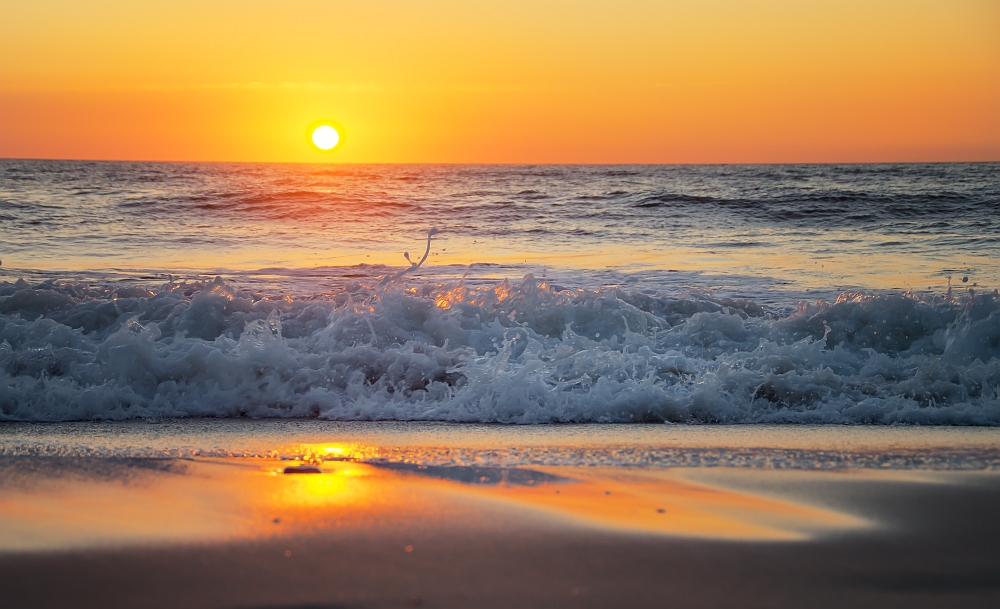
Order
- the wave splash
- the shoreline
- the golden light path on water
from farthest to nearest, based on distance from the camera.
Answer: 1. the wave splash
2. the golden light path on water
3. the shoreline

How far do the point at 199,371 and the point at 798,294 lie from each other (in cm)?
637

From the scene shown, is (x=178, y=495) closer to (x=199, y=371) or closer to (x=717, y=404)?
(x=199, y=371)

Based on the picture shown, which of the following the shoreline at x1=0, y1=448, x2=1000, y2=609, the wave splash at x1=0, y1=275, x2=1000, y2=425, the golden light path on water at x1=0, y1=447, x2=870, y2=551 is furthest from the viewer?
the wave splash at x1=0, y1=275, x2=1000, y2=425

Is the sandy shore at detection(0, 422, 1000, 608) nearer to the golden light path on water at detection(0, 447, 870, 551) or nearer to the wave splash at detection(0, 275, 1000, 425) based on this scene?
the golden light path on water at detection(0, 447, 870, 551)

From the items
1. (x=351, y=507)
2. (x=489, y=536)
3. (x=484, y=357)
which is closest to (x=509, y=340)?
(x=484, y=357)

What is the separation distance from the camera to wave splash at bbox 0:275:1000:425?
17.0 ft

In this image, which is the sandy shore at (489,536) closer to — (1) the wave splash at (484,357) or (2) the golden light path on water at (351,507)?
(2) the golden light path on water at (351,507)

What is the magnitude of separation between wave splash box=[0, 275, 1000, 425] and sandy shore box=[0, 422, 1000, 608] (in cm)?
135

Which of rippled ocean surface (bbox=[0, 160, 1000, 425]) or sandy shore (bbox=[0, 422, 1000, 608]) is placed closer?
sandy shore (bbox=[0, 422, 1000, 608])

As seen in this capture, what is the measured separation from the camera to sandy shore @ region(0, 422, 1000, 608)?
2.47 metres

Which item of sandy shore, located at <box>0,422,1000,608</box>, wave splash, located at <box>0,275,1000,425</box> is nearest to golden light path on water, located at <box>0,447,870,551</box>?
sandy shore, located at <box>0,422,1000,608</box>

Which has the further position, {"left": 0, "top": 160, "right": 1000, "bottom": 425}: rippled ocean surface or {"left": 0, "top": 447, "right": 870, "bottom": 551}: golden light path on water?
{"left": 0, "top": 160, "right": 1000, "bottom": 425}: rippled ocean surface

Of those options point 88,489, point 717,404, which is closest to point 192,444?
point 88,489

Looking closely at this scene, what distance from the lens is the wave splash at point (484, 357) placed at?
17.0 feet
